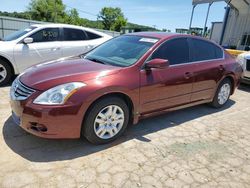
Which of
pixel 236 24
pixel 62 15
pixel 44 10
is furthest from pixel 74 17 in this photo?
pixel 236 24

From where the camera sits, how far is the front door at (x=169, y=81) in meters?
3.35

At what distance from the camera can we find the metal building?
12.4 m

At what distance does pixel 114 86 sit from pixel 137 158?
37.9 inches

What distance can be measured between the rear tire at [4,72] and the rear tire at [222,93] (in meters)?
4.77

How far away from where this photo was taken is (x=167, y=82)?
355 cm

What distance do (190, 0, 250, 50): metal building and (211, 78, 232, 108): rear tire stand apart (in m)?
8.40

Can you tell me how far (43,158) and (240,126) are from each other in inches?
134

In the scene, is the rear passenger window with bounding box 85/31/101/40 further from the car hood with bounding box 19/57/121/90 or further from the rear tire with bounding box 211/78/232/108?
the rear tire with bounding box 211/78/232/108

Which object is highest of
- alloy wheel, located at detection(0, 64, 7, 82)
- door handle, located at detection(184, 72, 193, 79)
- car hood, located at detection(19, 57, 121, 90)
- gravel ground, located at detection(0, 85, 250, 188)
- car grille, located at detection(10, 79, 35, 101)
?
car hood, located at detection(19, 57, 121, 90)

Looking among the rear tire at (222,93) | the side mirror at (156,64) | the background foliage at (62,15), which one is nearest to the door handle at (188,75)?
the side mirror at (156,64)

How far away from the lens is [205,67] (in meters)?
4.20

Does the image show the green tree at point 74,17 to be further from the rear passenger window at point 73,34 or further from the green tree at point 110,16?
the rear passenger window at point 73,34

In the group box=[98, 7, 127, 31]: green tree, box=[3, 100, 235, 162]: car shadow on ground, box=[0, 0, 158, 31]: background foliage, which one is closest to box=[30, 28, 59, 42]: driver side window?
box=[3, 100, 235, 162]: car shadow on ground

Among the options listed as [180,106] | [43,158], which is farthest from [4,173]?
[180,106]
